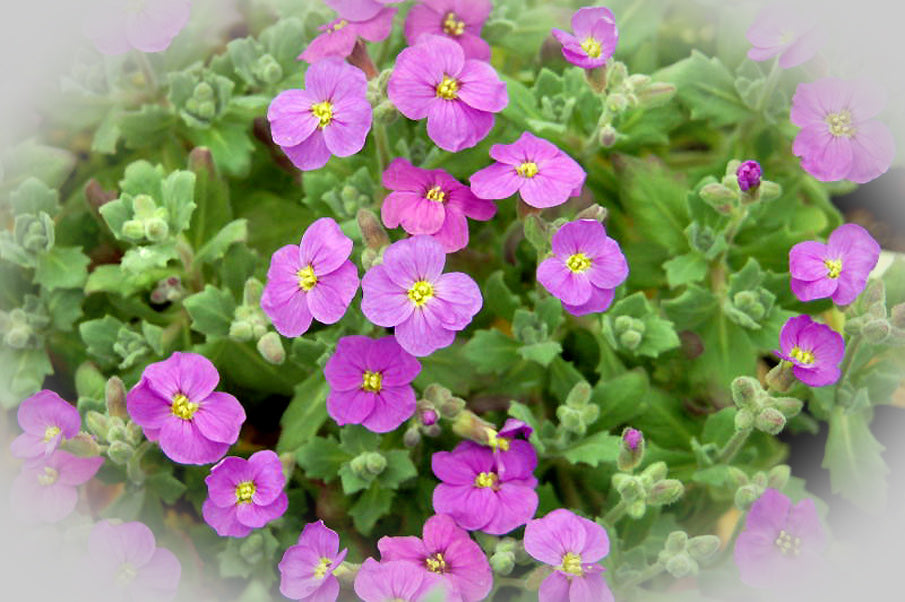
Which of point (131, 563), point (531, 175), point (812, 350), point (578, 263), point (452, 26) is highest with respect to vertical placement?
point (452, 26)

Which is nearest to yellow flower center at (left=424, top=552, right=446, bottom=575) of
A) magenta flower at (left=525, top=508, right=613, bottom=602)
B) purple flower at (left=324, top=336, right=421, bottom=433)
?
magenta flower at (left=525, top=508, right=613, bottom=602)

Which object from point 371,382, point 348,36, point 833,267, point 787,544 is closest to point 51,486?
point 371,382

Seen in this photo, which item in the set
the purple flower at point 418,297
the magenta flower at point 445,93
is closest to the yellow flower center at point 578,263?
the purple flower at point 418,297

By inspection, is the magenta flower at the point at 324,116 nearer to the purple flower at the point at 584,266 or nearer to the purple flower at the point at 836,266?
the purple flower at the point at 584,266

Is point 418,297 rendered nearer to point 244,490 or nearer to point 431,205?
point 431,205

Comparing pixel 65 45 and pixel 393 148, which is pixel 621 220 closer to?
pixel 393 148

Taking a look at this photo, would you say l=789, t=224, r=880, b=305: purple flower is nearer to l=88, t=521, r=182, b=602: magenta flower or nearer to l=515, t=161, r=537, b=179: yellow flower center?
l=515, t=161, r=537, b=179: yellow flower center
